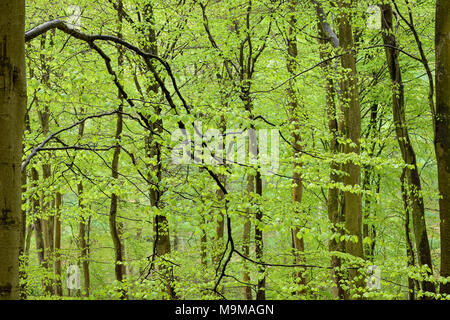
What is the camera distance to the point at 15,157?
2.32 m

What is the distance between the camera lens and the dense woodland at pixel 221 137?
346 cm

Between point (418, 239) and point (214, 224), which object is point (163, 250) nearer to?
point (418, 239)

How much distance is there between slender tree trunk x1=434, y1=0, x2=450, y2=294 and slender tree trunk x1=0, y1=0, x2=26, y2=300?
5998 mm

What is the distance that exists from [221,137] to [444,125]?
13.6ft

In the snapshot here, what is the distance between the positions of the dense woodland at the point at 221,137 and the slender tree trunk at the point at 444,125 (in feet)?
0.07

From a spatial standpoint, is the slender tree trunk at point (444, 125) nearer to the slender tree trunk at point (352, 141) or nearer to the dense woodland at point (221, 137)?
the dense woodland at point (221, 137)

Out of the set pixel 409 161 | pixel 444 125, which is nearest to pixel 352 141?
pixel 409 161

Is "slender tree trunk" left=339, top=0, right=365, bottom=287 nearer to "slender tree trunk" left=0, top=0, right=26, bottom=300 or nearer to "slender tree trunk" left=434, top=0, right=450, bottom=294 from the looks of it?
"slender tree trunk" left=434, top=0, right=450, bottom=294

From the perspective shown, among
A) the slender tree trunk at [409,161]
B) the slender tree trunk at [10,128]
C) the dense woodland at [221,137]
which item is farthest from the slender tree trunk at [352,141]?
the slender tree trunk at [10,128]

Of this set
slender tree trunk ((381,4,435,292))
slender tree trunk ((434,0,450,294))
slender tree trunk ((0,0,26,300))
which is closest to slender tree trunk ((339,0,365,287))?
slender tree trunk ((381,4,435,292))

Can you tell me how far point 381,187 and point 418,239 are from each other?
26.0 feet

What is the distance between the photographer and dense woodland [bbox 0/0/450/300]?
11.3 feet

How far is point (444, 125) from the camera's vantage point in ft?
20.6
